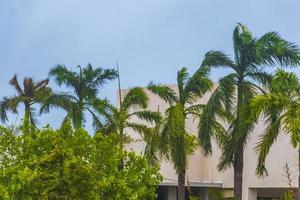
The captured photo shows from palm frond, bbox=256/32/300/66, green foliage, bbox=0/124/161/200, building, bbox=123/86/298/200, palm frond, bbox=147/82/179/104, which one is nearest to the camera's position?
green foliage, bbox=0/124/161/200

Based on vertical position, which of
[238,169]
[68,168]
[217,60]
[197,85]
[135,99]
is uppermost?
[217,60]

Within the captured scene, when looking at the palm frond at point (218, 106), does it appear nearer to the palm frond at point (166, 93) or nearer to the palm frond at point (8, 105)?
the palm frond at point (166, 93)

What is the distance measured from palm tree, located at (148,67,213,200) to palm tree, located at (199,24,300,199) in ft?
2.22

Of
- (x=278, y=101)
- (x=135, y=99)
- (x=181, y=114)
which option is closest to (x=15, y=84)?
(x=135, y=99)

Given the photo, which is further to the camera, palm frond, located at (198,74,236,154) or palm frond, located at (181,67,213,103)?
palm frond, located at (181,67,213,103)

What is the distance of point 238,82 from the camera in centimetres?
3139

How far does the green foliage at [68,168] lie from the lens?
706 inches

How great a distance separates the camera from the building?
127 feet

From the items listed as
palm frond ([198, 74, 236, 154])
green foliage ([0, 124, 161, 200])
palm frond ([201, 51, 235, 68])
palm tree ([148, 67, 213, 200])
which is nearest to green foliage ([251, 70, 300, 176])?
green foliage ([0, 124, 161, 200])

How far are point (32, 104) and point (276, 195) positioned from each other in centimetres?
1367

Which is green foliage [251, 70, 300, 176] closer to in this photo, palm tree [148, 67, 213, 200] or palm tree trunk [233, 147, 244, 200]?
palm tree [148, 67, 213, 200]

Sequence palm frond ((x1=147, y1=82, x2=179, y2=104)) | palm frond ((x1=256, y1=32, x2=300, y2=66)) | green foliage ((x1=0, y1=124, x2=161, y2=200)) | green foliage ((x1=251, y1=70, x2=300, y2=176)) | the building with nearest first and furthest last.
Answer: green foliage ((x1=0, y1=124, x2=161, y2=200))
green foliage ((x1=251, y1=70, x2=300, y2=176))
palm frond ((x1=256, y1=32, x2=300, y2=66))
palm frond ((x1=147, y1=82, x2=179, y2=104))
the building

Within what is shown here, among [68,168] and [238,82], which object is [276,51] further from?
[68,168]

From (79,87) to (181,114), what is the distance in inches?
298
